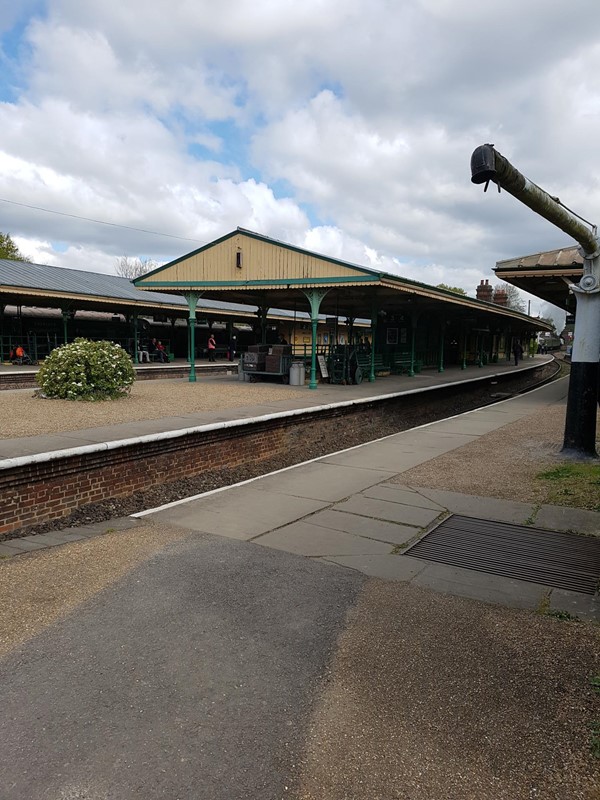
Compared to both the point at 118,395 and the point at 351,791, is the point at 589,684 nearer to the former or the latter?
the point at 351,791

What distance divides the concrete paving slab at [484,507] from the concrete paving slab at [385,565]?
5.07ft

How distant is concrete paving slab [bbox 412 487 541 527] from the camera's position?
5895mm

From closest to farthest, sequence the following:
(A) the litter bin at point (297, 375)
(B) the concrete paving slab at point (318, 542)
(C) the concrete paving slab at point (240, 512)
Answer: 1. (B) the concrete paving slab at point (318, 542)
2. (C) the concrete paving slab at point (240, 512)
3. (A) the litter bin at point (297, 375)

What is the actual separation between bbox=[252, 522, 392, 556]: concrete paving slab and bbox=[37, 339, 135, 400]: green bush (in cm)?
797

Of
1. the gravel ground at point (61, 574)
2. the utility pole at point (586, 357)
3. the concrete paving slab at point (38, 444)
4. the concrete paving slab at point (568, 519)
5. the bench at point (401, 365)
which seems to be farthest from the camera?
the bench at point (401, 365)

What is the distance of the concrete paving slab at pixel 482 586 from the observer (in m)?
4.00

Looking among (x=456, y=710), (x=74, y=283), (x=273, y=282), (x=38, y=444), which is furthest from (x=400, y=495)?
(x=74, y=283)

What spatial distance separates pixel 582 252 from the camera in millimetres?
8195

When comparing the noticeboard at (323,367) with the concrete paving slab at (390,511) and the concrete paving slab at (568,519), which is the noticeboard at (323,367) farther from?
the concrete paving slab at (568,519)

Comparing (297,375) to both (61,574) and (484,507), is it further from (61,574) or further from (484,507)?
(61,574)

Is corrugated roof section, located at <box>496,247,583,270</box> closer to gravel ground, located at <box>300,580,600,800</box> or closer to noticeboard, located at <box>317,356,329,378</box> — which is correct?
noticeboard, located at <box>317,356,329,378</box>

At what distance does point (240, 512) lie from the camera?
6.23 m

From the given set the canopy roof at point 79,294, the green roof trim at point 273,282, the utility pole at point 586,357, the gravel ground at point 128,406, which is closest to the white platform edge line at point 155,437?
the gravel ground at point 128,406

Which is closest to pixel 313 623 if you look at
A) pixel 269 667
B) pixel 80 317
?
pixel 269 667
